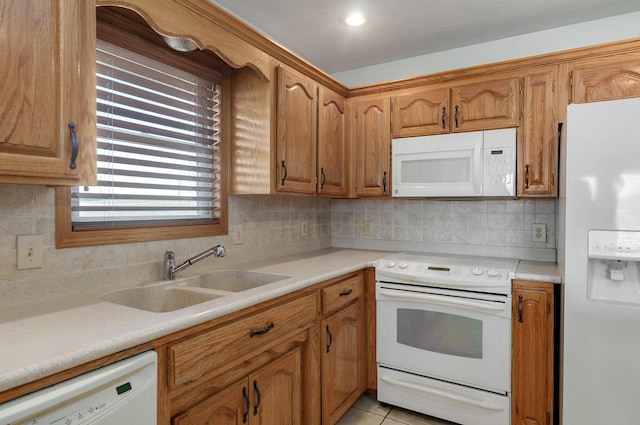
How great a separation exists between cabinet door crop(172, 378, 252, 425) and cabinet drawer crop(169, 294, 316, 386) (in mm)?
115

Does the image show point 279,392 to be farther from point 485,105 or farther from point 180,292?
point 485,105

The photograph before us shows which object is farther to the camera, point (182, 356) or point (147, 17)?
point (147, 17)

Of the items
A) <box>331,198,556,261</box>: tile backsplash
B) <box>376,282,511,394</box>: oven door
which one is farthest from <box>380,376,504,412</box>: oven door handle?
<box>331,198,556,261</box>: tile backsplash

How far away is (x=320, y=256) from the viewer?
2617mm

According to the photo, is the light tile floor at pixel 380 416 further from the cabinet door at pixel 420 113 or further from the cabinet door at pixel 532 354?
the cabinet door at pixel 420 113

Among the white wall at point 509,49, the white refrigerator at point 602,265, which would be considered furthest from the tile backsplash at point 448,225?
the white wall at point 509,49

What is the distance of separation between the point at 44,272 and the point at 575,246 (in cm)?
219

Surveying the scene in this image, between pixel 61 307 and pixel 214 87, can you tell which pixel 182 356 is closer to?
pixel 61 307

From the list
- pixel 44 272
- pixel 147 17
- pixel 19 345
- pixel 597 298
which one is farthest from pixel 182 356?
pixel 597 298

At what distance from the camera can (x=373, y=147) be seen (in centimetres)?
275

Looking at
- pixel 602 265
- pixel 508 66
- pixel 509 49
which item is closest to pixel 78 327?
pixel 602 265

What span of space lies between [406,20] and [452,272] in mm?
1561

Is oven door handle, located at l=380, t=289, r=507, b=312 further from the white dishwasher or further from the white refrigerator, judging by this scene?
the white dishwasher

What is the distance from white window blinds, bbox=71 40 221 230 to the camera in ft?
5.29
